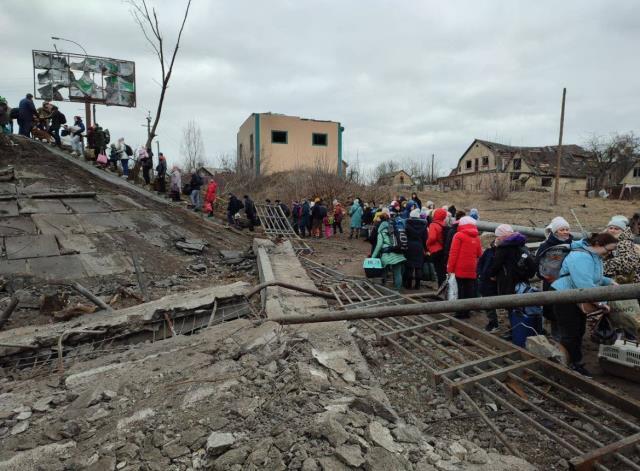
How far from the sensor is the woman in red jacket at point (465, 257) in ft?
18.9

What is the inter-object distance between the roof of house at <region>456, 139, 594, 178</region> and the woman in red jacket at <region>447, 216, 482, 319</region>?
137 feet

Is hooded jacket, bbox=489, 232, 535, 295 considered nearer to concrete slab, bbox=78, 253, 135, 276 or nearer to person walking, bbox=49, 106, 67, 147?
concrete slab, bbox=78, 253, 135, 276

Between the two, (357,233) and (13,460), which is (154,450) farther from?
(357,233)

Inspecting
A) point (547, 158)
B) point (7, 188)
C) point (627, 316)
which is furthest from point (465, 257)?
point (547, 158)

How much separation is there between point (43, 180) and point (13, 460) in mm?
11235

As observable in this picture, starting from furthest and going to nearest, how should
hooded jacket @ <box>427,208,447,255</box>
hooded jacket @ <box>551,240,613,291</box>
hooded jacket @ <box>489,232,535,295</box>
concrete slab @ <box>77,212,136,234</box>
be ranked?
concrete slab @ <box>77,212,136,234</box>
hooded jacket @ <box>427,208,447,255</box>
hooded jacket @ <box>489,232,535,295</box>
hooded jacket @ <box>551,240,613,291</box>

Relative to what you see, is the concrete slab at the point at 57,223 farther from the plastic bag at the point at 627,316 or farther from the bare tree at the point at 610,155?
the bare tree at the point at 610,155

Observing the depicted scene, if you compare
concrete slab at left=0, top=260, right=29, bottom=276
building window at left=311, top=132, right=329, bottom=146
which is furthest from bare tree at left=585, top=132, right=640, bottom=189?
concrete slab at left=0, top=260, right=29, bottom=276

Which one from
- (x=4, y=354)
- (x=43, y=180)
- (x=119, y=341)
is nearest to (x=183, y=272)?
(x=119, y=341)

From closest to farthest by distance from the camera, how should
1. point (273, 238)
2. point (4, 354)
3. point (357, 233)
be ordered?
Result: point (4, 354), point (273, 238), point (357, 233)

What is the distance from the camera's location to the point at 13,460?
239 cm

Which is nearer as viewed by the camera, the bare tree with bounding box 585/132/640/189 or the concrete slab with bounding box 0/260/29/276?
the concrete slab with bounding box 0/260/29/276

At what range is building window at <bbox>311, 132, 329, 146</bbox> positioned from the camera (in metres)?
30.0

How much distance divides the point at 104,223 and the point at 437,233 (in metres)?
8.53
